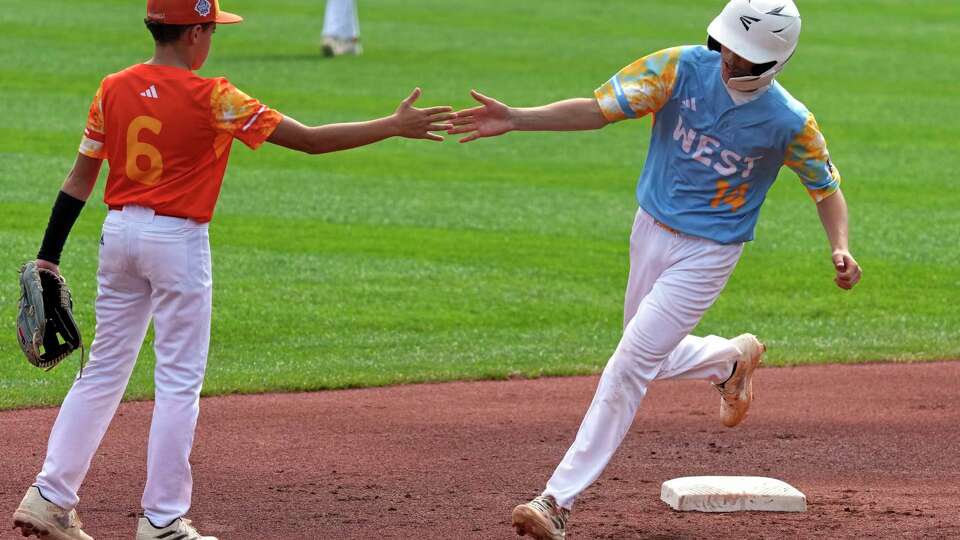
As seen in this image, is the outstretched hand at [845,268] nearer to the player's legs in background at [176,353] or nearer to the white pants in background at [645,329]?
the white pants in background at [645,329]

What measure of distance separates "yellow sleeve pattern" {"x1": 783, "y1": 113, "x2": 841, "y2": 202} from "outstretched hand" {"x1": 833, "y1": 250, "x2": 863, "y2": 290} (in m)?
0.28

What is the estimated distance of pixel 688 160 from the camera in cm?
582

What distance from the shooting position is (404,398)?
27.7 feet

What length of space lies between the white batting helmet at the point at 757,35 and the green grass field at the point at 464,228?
3769 mm

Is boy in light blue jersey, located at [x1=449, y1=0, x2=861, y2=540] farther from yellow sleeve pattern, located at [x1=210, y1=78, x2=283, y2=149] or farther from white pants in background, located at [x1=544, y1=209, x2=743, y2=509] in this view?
yellow sleeve pattern, located at [x1=210, y1=78, x2=283, y2=149]

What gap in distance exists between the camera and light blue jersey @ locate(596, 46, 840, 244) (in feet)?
18.9

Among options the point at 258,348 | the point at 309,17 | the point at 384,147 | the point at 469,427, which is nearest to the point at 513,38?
the point at 309,17

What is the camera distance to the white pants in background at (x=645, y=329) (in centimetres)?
562

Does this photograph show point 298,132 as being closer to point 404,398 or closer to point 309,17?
point 404,398

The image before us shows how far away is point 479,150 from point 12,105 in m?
5.76

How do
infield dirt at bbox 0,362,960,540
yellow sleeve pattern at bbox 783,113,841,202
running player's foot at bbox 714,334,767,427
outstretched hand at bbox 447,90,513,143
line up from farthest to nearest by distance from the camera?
running player's foot at bbox 714,334,767,427 < infield dirt at bbox 0,362,960,540 < yellow sleeve pattern at bbox 783,113,841,202 < outstretched hand at bbox 447,90,513,143

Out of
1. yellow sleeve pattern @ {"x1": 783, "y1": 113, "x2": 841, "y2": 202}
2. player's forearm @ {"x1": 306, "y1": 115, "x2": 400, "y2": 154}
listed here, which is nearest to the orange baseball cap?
player's forearm @ {"x1": 306, "y1": 115, "x2": 400, "y2": 154}

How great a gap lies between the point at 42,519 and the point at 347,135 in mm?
1767

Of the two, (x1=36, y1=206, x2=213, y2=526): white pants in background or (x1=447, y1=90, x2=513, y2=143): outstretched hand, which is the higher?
(x1=447, y1=90, x2=513, y2=143): outstretched hand
